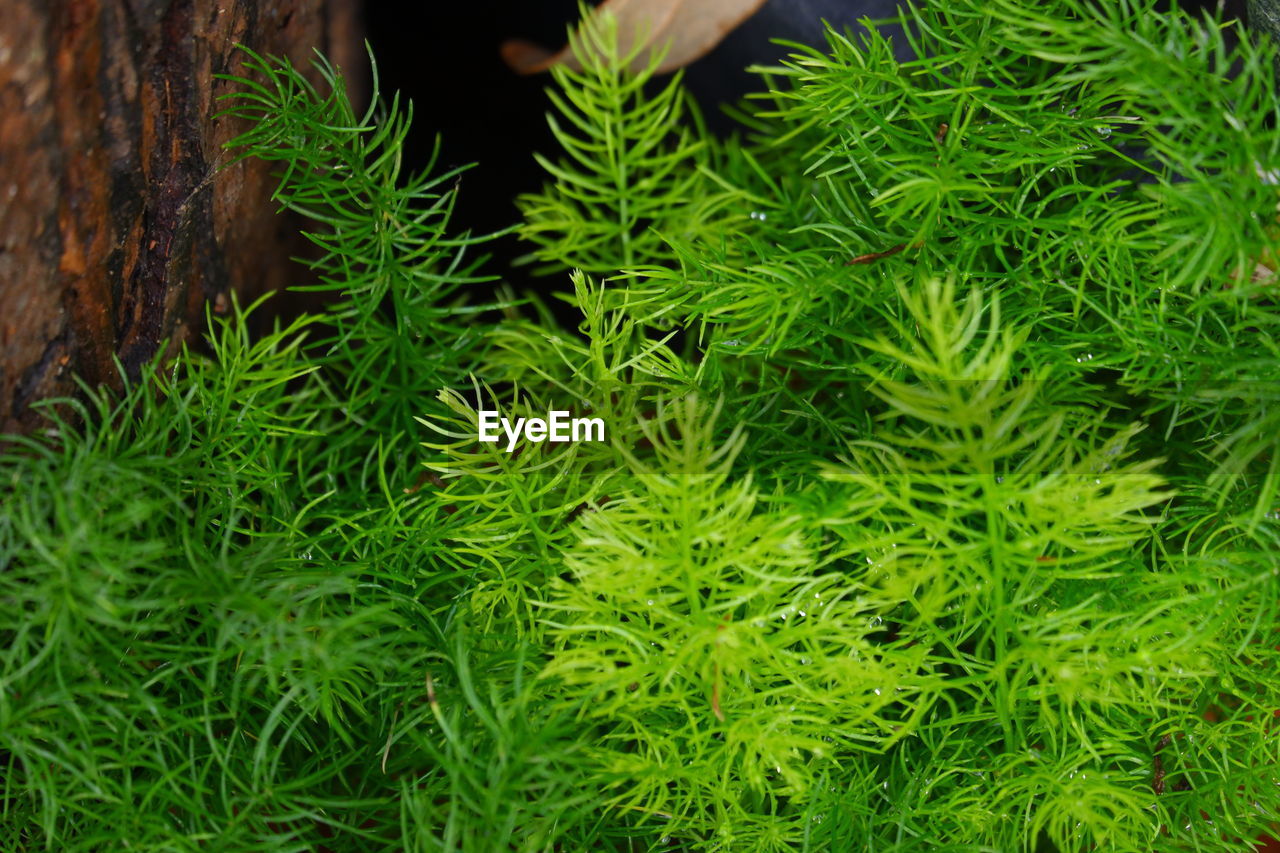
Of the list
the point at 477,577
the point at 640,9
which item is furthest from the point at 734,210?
the point at 477,577

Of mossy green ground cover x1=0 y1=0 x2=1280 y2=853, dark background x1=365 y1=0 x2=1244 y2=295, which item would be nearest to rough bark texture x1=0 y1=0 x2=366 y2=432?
mossy green ground cover x1=0 y1=0 x2=1280 y2=853

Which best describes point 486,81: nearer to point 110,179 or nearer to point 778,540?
point 110,179

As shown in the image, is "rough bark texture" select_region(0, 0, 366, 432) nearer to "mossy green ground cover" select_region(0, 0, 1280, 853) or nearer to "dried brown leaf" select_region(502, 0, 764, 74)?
"mossy green ground cover" select_region(0, 0, 1280, 853)

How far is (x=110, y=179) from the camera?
449mm

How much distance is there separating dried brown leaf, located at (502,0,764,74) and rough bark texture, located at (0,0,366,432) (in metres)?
0.20

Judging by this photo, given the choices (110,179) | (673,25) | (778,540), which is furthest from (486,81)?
(778,540)

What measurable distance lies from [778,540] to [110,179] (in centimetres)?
33

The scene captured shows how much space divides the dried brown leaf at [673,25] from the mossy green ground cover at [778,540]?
139mm

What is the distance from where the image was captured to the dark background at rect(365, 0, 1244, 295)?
684 millimetres

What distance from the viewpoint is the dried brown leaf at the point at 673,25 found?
64cm

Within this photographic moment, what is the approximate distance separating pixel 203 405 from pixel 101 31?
165mm

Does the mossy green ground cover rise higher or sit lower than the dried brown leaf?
lower

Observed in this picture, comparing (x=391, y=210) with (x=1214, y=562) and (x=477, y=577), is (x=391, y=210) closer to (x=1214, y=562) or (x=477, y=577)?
(x=477, y=577)

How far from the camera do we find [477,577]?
50 centimetres
